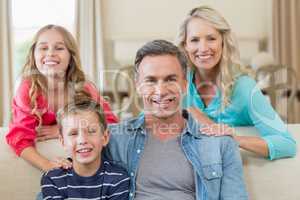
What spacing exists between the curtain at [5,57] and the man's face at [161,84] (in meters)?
3.07

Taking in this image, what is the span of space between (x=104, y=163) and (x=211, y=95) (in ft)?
2.05

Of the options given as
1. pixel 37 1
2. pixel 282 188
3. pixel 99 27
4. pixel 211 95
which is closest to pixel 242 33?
pixel 99 27

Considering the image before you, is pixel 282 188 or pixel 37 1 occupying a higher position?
pixel 37 1

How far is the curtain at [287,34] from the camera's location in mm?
4996

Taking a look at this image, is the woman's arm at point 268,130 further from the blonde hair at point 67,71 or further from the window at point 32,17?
the window at point 32,17

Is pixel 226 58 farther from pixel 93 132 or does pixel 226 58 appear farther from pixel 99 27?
pixel 99 27

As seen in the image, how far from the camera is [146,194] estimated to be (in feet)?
4.87

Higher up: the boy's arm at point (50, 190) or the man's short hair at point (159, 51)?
the man's short hair at point (159, 51)

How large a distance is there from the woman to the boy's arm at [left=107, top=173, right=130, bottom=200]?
45 centimetres

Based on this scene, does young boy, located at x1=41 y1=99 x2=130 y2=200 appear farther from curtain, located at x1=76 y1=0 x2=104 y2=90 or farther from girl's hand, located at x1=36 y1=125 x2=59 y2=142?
curtain, located at x1=76 y1=0 x2=104 y2=90

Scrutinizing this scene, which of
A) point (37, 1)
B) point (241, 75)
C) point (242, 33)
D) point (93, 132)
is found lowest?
point (93, 132)

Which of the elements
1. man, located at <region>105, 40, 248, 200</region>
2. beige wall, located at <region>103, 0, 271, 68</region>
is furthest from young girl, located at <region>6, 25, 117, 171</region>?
beige wall, located at <region>103, 0, 271, 68</region>

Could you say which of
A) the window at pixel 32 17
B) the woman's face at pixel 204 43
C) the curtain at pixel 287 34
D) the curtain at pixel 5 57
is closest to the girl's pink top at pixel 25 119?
the woman's face at pixel 204 43

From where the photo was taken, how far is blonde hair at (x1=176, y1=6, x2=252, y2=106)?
185cm
